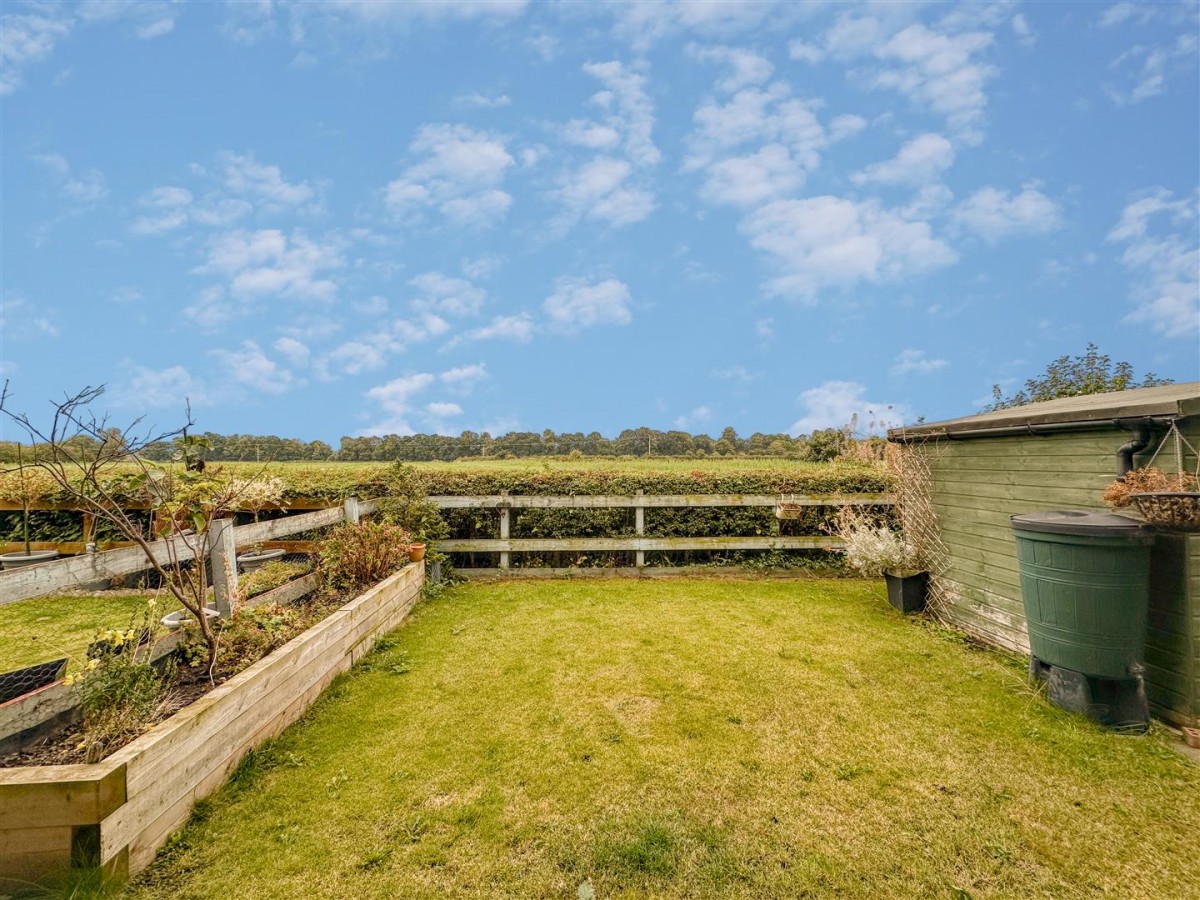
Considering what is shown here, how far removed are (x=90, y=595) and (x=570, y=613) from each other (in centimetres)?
623

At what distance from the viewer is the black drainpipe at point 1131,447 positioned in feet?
11.4

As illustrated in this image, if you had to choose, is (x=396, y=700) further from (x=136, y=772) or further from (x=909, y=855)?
(x=909, y=855)

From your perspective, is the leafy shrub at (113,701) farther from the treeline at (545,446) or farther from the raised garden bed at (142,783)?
the treeline at (545,446)

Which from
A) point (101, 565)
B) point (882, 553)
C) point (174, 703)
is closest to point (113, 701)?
point (174, 703)

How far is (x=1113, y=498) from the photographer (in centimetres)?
349

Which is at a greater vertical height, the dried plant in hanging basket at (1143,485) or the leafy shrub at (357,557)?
the dried plant in hanging basket at (1143,485)

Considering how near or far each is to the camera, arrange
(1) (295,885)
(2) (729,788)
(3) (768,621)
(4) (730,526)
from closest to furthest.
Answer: (1) (295,885)
(2) (729,788)
(3) (768,621)
(4) (730,526)

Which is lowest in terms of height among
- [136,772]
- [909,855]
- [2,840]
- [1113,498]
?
[909,855]

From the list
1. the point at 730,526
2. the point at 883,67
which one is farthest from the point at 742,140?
the point at 730,526

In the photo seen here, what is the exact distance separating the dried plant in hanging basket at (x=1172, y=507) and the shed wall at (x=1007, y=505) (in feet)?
1.00

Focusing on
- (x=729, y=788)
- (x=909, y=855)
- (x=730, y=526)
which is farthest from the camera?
(x=730, y=526)

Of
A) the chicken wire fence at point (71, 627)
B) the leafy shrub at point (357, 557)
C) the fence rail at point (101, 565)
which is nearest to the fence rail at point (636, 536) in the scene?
the leafy shrub at point (357, 557)

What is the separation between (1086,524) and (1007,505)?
4.83ft

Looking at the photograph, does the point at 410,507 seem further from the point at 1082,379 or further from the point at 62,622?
the point at 1082,379
